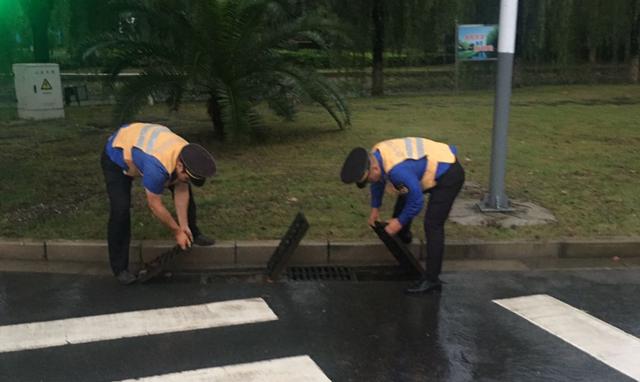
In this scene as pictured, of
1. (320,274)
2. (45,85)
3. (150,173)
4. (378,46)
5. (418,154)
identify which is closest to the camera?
(150,173)

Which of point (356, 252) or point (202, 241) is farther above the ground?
point (202, 241)

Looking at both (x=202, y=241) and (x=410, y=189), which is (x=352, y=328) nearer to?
(x=410, y=189)

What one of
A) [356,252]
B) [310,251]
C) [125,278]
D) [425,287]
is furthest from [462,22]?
[125,278]

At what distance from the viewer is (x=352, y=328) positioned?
4363 mm

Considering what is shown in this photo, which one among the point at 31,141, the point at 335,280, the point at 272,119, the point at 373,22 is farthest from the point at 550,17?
the point at 335,280

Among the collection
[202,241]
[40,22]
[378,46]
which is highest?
[40,22]

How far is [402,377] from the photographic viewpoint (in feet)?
12.0

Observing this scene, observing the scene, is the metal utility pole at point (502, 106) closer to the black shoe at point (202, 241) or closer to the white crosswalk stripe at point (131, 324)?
the black shoe at point (202, 241)

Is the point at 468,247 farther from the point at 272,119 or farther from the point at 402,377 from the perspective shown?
the point at 272,119

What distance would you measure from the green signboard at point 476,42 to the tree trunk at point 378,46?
2.58 m

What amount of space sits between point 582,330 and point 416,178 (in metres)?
1.59

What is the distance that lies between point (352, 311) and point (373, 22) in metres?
16.9

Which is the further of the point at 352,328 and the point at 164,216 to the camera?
the point at 164,216

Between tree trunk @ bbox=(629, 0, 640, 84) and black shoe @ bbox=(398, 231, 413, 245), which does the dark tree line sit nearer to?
tree trunk @ bbox=(629, 0, 640, 84)
